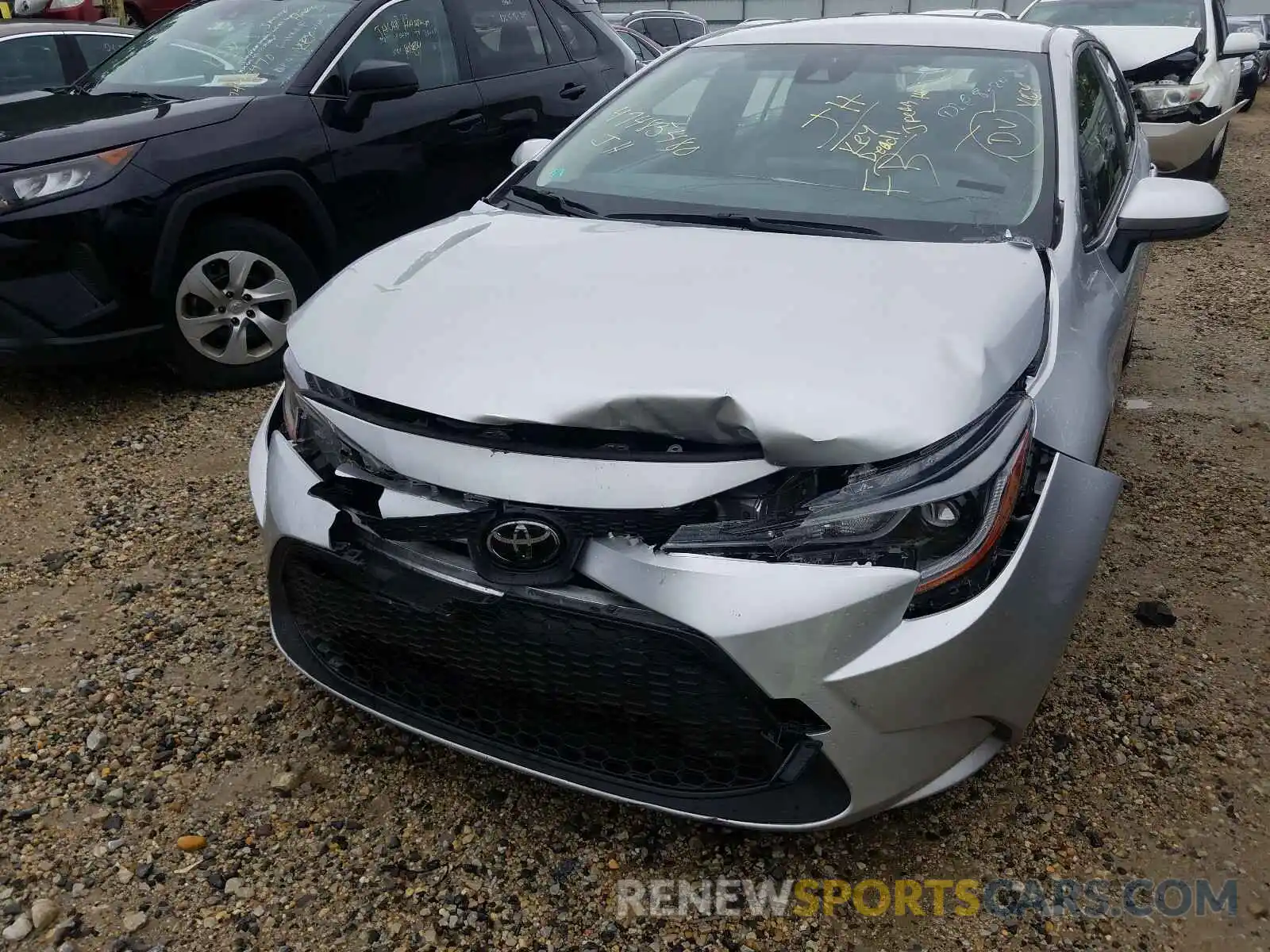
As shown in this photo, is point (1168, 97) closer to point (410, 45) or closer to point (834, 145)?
point (410, 45)

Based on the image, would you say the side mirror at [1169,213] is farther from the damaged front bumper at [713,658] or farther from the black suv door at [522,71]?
the black suv door at [522,71]

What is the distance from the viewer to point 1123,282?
2.77m

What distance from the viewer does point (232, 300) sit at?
398 centimetres

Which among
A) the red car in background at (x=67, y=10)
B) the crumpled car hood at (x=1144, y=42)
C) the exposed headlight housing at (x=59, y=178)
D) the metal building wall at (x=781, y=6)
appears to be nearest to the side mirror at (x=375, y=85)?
the exposed headlight housing at (x=59, y=178)

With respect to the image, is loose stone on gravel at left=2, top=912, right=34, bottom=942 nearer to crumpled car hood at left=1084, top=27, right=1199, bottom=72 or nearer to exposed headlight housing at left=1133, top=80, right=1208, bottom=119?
exposed headlight housing at left=1133, top=80, right=1208, bottom=119

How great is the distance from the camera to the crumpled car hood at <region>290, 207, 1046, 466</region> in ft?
5.27

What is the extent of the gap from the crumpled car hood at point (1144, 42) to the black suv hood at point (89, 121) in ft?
21.4

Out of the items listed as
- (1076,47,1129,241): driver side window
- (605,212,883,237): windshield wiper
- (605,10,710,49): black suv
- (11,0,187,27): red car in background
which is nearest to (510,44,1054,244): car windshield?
(605,212,883,237): windshield wiper

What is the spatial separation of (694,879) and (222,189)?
3236 mm

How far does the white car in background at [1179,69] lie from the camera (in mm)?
7102

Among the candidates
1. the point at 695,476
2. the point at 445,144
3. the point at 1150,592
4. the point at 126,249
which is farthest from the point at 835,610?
the point at 445,144

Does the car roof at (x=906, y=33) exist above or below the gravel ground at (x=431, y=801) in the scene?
above

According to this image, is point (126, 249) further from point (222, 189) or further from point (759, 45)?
point (759, 45)

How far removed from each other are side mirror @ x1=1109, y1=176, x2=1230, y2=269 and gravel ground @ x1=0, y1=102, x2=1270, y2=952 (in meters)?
1.02
